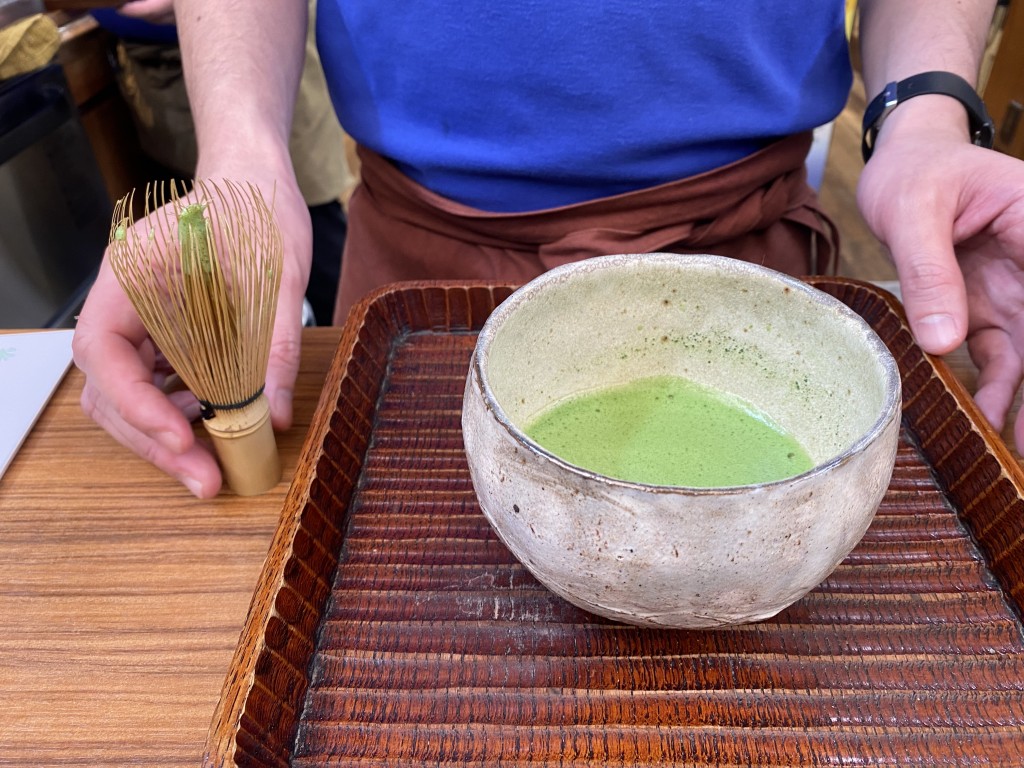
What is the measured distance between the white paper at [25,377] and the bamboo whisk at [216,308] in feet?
0.63

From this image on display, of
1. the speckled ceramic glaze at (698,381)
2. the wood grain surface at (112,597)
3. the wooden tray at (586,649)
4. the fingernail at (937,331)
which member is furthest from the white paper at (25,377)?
the fingernail at (937,331)

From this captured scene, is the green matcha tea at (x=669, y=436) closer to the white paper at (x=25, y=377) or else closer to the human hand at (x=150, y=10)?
the white paper at (x=25, y=377)

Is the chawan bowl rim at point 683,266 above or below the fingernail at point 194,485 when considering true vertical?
above

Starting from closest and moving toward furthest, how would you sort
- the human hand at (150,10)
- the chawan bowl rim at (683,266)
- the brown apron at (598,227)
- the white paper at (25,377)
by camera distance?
1. the chawan bowl rim at (683,266)
2. the white paper at (25,377)
3. the brown apron at (598,227)
4. the human hand at (150,10)

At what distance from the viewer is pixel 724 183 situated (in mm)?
712

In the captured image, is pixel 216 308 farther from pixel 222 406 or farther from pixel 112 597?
pixel 112 597

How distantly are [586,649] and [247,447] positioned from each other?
0.87 ft

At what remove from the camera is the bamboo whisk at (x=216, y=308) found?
1.51ft

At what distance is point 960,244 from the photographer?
636 millimetres

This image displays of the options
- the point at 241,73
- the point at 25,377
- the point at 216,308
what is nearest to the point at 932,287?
the point at 216,308

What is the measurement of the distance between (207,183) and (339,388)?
22 centimetres

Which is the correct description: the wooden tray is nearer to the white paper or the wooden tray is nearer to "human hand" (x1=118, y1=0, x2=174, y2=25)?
the white paper

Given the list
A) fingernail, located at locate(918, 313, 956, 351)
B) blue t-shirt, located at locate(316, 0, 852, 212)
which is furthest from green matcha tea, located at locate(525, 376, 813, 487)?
blue t-shirt, located at locate(316, 0, 852, 212)

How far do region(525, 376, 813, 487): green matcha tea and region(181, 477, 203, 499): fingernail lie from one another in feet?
0.76
